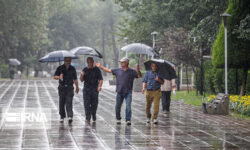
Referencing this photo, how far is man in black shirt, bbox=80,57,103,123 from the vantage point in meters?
13.3

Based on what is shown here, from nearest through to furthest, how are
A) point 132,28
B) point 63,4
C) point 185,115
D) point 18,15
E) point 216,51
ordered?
point 185,115, point 216,51, point 132,28, point 18,15, point 63,4

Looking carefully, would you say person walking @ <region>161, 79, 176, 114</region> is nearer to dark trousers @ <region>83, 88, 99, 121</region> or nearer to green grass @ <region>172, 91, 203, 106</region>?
dark trousers @ <region>83, 88, 99, 121</region>

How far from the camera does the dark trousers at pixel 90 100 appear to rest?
531 inches

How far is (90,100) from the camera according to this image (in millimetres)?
13656

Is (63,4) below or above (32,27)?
above

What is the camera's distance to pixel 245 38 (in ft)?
63.0

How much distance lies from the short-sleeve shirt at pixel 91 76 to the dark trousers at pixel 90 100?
0.45 ft

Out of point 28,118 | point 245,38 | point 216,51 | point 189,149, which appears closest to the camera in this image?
point 189,149

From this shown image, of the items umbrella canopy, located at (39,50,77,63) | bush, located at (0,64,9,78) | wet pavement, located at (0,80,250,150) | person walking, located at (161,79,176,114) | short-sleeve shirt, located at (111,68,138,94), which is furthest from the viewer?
bush, located at (0,64,9,78)

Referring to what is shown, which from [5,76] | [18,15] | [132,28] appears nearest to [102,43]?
[5,76]

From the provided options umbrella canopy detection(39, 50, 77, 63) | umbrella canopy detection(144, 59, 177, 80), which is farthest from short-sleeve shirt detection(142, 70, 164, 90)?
umbrella canopy detection(39, 50, 77, 63)

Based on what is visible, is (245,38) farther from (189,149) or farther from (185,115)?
Result: (189,149)

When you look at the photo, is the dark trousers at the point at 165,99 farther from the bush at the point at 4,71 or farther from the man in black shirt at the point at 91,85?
the bush at the point at 4,71

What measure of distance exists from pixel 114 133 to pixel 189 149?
8.39ft
